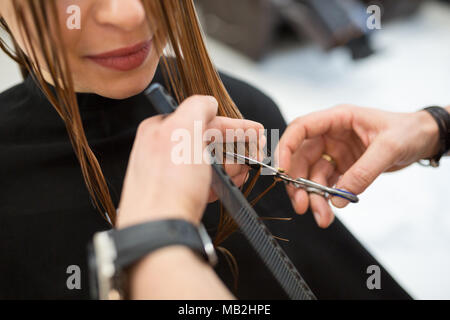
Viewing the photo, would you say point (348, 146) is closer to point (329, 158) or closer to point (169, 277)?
point (329, 158)

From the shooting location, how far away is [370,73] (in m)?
2.57

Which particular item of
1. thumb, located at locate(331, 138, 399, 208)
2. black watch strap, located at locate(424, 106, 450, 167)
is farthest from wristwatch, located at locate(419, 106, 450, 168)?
thumb, located at locate(331, 138, 399, 208)

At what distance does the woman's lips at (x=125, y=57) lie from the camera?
0.57 meters

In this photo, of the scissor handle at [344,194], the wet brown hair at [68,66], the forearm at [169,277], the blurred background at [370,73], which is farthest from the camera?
the blurred background at [370,73]

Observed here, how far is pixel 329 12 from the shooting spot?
2.35 meters

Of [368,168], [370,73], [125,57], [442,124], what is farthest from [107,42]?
[370,73]

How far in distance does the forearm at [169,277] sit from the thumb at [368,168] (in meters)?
0.43

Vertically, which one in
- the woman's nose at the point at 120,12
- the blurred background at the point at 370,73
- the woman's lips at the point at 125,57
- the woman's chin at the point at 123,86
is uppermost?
the woman's nose at the point at 120,12

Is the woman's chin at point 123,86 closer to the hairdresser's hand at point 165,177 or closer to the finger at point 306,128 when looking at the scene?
the hairdresser's hand at point 165,177

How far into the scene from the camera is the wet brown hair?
0.49 m

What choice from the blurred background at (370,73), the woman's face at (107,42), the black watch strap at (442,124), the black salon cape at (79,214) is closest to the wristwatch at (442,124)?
the black watch strap at (442,124)

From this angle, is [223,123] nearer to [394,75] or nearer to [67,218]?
[67,218]

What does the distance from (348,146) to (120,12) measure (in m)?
0.57
